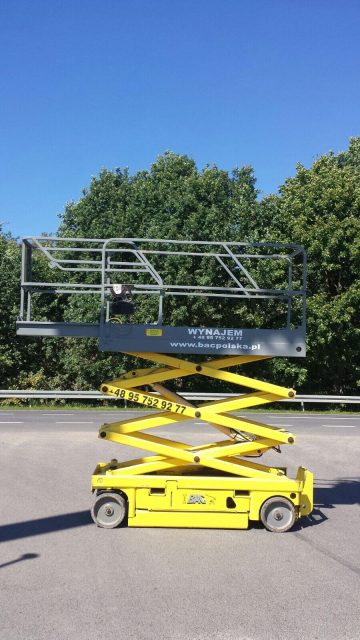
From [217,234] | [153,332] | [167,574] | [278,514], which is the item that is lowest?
[167,574]

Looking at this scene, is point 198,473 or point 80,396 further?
point 80,396

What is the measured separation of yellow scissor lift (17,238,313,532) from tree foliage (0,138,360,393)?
18.5m

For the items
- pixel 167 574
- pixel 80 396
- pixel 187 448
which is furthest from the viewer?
pixel 80 396

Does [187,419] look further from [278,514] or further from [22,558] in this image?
[22,558]

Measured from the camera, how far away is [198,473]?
8.00 metres

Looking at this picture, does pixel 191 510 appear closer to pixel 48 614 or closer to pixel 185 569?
pixel 185 569

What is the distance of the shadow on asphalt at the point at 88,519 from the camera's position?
715 cm

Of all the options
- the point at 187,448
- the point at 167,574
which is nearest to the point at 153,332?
the point at 187,448

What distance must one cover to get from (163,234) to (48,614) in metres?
23.8

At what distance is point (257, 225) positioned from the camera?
29.3 m

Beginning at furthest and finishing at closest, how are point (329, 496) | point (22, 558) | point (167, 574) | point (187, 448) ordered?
point (329, 496)
point (187, 448)
point (22, 558)
point (167, 574)

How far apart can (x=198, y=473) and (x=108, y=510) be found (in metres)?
1.24

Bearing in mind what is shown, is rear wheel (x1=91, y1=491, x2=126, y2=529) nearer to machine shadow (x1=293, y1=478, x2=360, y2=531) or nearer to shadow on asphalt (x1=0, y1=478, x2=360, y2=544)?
shadow on asphalt (x1=0, y1=478, x2=360, y2=544)

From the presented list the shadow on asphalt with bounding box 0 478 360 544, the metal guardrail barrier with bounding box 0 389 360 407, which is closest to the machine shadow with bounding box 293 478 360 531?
the shadow on asphalt with bounding box 0 478 360 544
